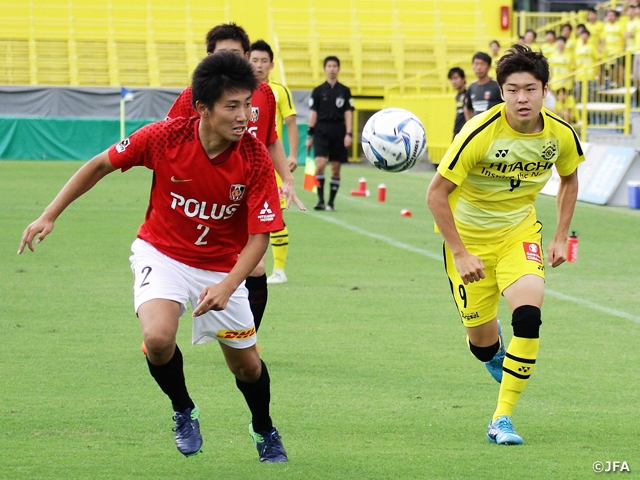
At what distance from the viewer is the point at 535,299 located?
5.20 metres

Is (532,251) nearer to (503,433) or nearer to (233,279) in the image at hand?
(503,433)

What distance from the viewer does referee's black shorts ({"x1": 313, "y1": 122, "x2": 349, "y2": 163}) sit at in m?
17.5

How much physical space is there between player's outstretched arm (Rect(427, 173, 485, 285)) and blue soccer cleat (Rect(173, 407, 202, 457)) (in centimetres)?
150

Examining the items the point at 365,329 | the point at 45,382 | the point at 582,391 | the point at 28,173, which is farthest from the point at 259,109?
the point at 28,173

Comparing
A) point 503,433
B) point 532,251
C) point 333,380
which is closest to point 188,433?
point 503,433

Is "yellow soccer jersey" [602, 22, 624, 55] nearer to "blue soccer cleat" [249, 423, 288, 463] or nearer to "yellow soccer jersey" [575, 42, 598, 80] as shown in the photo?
"yellow soccer jersey" [575, 42, 598, 80]

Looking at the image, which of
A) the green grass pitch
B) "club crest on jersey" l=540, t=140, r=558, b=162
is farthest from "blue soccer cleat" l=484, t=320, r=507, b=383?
"club crest on jersey" l=540, t=140, r=558, b=162

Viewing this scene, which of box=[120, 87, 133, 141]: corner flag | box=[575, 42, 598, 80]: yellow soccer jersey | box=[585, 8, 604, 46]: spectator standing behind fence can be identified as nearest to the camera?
box=[575, 42, 598, 80]: yellow soccer jersey

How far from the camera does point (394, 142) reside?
701 centimetres

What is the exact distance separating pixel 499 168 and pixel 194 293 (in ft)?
5.80

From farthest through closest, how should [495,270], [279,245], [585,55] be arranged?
1. [585,55]
2. [279,245]
3. [495,270]

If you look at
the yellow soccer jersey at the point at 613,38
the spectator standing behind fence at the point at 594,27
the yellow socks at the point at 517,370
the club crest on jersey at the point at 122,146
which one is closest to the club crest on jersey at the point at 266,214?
the club crest on jersey at the point at 122,146

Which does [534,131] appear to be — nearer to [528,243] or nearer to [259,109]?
[528,243]

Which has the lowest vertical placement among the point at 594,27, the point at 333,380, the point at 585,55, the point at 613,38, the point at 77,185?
the point at 333,380
